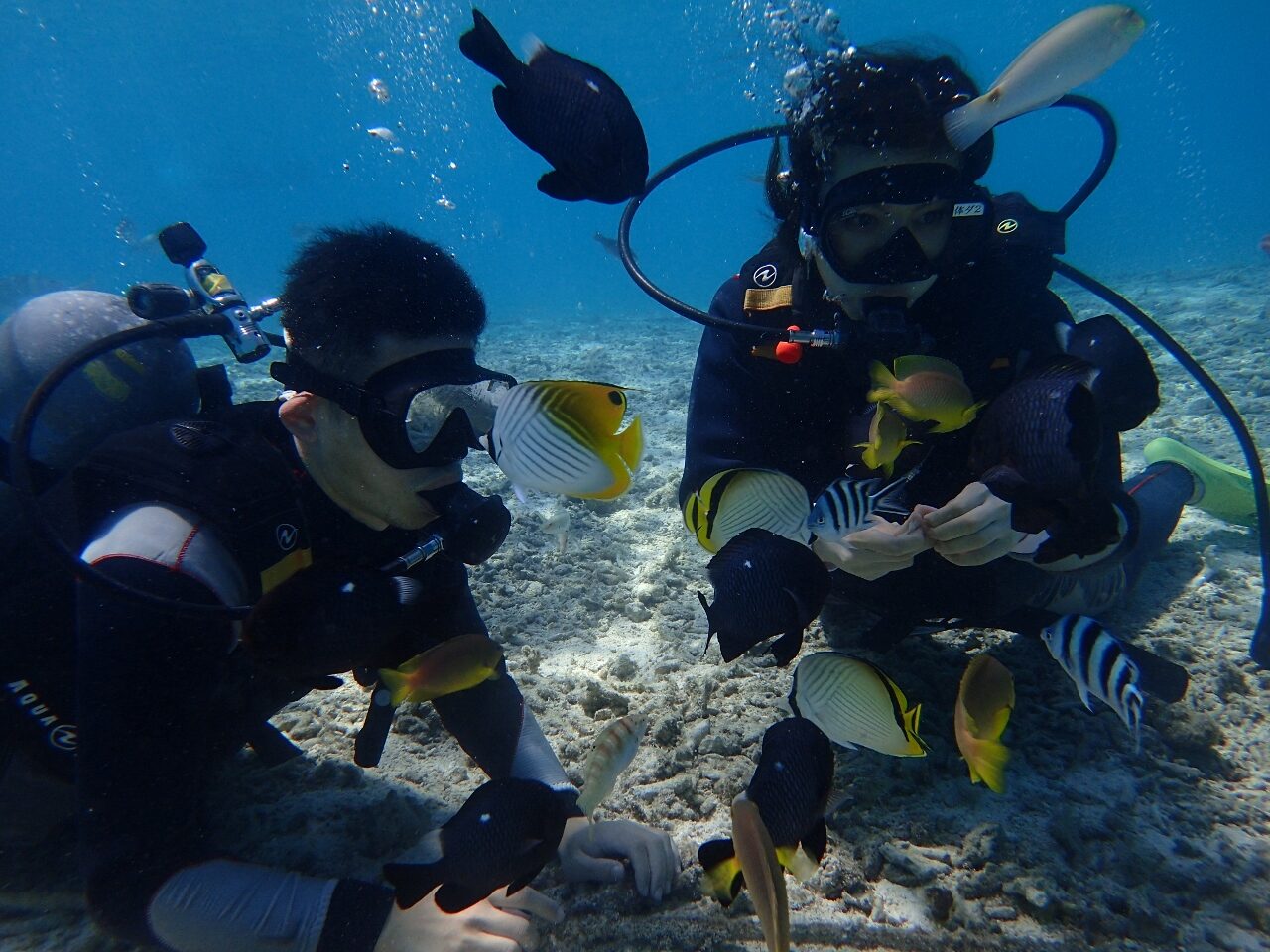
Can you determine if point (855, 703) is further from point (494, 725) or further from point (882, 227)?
point (882, 227)

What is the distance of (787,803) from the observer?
138 centimetres

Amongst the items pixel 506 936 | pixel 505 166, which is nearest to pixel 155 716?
pixel 506 936

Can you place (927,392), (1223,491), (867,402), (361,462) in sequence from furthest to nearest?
(1223,491) < (867,402) < (361,462) < (927,392)

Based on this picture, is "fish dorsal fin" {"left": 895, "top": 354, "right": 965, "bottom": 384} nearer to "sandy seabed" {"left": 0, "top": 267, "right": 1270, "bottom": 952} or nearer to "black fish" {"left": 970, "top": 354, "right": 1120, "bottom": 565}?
"black fish" {"left": 970, "top": 354, "right": 1120, "bottom": 565}

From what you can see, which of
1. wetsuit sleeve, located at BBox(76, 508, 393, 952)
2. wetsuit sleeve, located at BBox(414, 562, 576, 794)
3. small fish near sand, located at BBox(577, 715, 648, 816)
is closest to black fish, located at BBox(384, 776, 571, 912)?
small fish near sand, located at BBox(577, 715, 648, 816)

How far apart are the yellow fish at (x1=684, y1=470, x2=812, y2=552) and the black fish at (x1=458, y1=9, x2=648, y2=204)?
797mm

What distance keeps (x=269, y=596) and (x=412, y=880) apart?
720 millimetres

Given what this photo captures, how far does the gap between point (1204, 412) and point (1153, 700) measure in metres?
5.94

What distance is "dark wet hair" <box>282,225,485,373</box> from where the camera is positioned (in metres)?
1.95

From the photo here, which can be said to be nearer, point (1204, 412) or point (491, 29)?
point (491, 29)

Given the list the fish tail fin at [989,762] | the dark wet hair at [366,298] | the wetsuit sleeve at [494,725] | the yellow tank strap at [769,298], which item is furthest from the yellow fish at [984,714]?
the dark wet hair at [366,298]

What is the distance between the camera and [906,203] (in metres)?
2.52

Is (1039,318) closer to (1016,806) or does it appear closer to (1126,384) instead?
(1126,384)

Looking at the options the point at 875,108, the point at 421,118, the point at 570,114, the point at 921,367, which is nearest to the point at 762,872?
the point at 921,367
